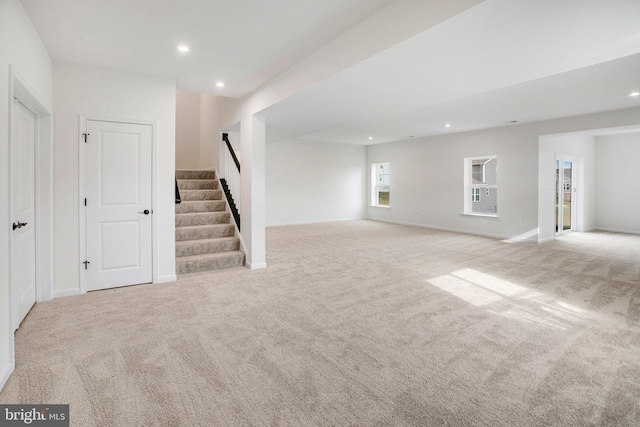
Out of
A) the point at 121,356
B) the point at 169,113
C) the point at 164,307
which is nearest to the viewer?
the point at 121,356

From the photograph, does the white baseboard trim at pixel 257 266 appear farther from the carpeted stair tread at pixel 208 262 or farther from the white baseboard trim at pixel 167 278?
the white baseboard trim at pixel 167 278

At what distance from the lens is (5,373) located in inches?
83.4

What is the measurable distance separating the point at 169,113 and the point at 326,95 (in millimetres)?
2099

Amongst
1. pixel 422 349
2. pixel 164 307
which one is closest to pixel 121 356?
pixel 164 307

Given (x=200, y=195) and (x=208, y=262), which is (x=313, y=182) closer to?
(x=200, y=195)

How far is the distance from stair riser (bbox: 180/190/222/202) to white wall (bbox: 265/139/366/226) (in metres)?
3.57

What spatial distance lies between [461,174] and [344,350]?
7448 mm

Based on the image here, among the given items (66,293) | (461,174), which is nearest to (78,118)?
(66,293)

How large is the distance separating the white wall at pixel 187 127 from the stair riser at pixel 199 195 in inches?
77.7

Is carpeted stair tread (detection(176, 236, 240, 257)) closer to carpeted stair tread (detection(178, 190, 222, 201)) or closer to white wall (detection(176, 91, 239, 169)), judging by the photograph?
carpeted stair tread (detection(178, 190, 222, 201))

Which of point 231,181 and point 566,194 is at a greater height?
point 231,181

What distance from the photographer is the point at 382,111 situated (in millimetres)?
4906

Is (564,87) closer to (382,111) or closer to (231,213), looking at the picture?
(382,111)

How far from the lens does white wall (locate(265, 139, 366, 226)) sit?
9945 mm
